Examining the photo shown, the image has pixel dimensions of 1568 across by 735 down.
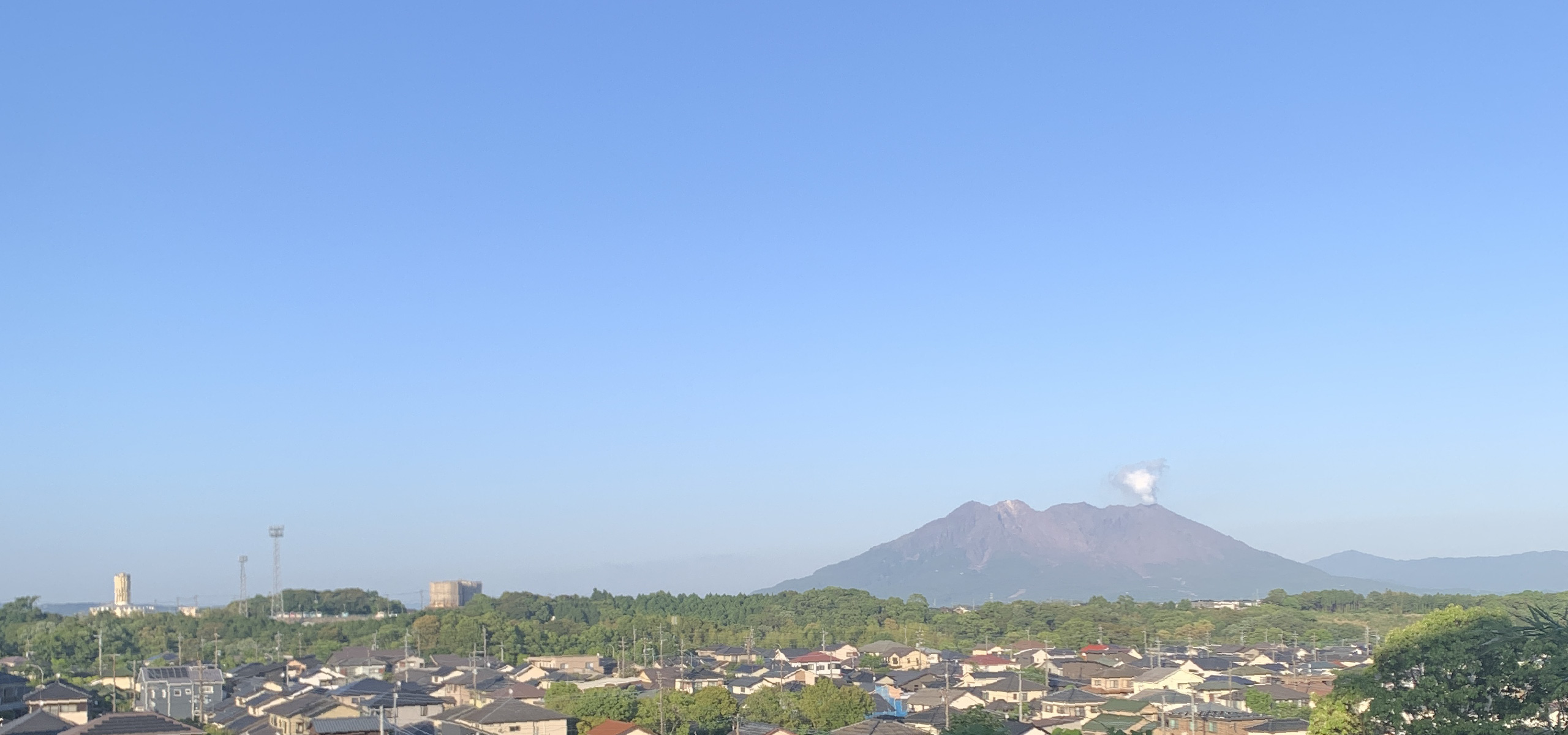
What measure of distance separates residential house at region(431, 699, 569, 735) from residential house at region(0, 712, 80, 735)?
6521 millimetres

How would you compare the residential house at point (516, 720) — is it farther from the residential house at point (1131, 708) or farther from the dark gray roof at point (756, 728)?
the residential house at point (1131, 708)

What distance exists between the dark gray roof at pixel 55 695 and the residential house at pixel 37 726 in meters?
2.85

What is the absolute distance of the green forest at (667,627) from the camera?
4681 centimetres

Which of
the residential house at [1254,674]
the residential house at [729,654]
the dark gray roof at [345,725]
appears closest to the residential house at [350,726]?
the dark gray roof at [345,725]

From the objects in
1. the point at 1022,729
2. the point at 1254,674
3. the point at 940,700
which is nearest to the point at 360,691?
the point at 940,700

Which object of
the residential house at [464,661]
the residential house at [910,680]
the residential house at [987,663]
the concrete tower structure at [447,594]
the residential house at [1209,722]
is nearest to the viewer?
the residential house at [1209,722]

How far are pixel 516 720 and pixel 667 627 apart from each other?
28.4 m

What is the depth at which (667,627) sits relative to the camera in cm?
5159

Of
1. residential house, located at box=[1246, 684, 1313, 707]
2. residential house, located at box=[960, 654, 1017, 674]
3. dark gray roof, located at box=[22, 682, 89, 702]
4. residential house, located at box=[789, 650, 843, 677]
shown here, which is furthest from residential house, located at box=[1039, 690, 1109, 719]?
dark gray roof, located at box=[22, 682, 89, 702]

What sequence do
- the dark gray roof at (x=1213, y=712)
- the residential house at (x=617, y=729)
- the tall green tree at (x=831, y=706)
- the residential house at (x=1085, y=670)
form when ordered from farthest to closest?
the residential house at (x=1085, y=670), the tall green tree at (x=831, y=706), the dark gray roof at (x=1213, y=712), the residential house at (x=617, y=729)

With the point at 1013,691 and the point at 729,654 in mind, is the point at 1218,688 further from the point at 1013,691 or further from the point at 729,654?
the point at 729,654

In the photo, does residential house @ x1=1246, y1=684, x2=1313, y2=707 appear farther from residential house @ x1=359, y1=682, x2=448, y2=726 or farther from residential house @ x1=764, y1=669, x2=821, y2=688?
residential house @ x1=359, y1=682, x2=448, y2=726

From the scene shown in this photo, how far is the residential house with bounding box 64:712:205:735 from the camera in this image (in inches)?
753

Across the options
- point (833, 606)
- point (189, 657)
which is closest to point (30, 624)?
point (189, 657)
